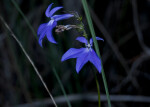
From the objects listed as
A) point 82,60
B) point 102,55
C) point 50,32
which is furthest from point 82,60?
point 102,55

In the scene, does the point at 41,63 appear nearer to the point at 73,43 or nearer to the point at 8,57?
the point at 8,57

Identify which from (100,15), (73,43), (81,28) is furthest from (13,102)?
(81,28)

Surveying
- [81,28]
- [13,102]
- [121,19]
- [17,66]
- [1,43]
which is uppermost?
[81,28]

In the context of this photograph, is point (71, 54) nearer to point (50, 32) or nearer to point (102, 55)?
point (50, 32)

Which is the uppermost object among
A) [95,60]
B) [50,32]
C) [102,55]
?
[50,32]

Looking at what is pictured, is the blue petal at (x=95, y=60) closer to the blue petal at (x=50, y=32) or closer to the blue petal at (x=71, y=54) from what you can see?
the blue petal at (x=71, y=54)

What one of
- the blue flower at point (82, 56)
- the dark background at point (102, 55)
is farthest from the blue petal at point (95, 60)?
the dark background at point (102, 55)

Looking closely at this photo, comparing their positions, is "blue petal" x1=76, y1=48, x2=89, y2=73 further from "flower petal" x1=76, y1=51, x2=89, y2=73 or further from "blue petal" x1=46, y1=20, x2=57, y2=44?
"blue petal" x1=46, y1=20, x2=57, y2=44

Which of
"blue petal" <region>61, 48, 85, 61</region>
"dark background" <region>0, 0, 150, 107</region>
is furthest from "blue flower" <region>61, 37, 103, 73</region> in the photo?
"dark background" <region>0, 0, 150, 107</region>

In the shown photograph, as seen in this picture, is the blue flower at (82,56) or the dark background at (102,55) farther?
the dark background at (102,55)

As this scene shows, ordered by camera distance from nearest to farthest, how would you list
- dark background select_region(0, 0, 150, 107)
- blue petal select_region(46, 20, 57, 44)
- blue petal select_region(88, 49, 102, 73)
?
blue petal select_region(88, 49, 102, 73) < blue petal select_region(46, 20, 57, 44) < dark background select_region(0, 0, 150, 107)

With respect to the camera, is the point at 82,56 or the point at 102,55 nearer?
the point at 82,56
